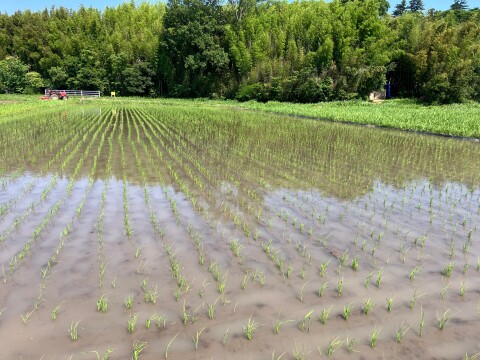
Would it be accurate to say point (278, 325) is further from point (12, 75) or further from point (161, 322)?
point (12, 75)

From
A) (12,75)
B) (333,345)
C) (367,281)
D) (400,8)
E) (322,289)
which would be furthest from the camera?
(400,8)

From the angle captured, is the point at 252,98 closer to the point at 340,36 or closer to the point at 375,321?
the point at 340,36

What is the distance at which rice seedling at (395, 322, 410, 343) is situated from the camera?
2.33m

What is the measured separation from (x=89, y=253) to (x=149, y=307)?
1127 millimetres

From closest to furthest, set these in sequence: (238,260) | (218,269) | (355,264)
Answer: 1. (218,269)
2. (355,264)
3. (238,260)

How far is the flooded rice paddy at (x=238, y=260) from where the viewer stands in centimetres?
232

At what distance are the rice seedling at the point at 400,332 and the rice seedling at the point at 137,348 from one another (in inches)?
60.6

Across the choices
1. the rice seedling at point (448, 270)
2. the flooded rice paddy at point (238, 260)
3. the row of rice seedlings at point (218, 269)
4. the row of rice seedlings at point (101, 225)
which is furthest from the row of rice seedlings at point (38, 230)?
the rice seedling at point (448, 270)

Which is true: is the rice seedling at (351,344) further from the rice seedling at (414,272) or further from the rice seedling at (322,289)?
the rice seedling at (414,272)

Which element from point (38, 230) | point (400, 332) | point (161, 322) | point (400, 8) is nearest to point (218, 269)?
point (161, 322)

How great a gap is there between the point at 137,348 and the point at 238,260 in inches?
53.1

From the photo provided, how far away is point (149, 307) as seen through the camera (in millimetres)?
2621

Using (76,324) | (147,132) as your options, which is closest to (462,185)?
(76,324)

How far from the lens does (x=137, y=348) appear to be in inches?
86.0
